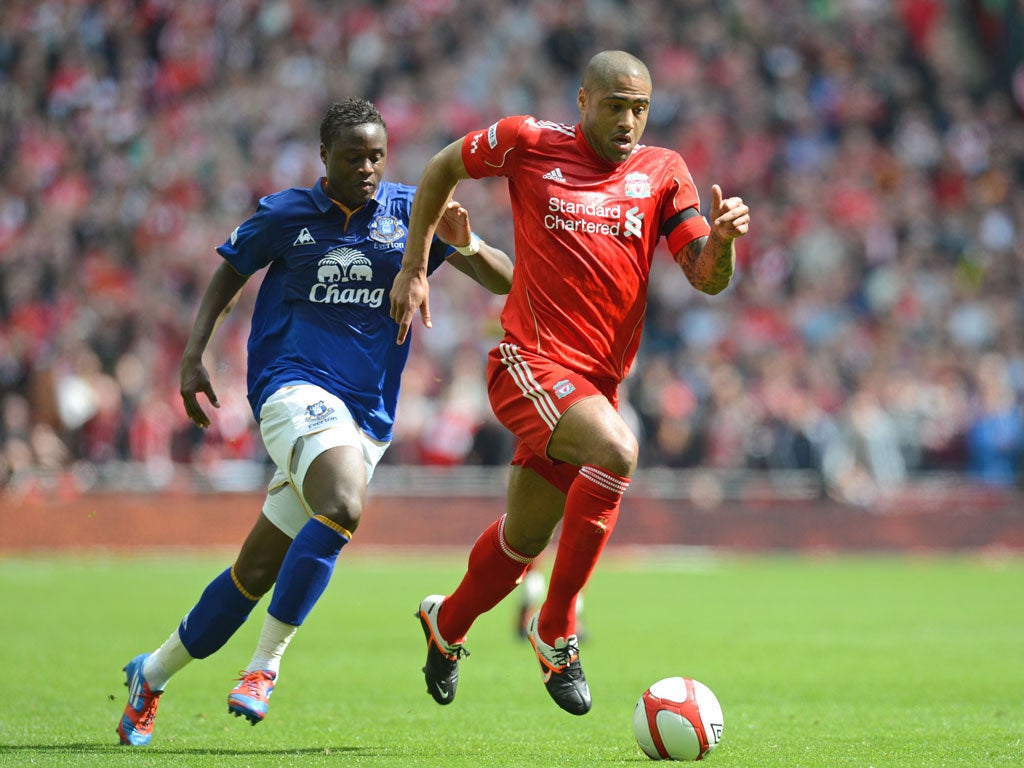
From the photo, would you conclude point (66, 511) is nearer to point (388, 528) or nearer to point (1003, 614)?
point (388, 528)

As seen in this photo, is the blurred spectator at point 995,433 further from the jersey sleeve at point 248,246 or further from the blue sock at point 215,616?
the blue sock at point 215,616

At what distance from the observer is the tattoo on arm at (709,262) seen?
636 cm

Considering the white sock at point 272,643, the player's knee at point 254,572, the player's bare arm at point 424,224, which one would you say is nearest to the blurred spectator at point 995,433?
the player's bare arm at point 424,224

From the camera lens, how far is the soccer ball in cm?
609

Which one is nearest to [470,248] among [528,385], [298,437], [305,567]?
[528,385]

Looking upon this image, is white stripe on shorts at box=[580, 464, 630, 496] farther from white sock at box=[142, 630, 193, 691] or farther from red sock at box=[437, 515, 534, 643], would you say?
white sock at box=[142, 630, 193, 691]

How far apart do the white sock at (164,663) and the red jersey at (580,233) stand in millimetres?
2033

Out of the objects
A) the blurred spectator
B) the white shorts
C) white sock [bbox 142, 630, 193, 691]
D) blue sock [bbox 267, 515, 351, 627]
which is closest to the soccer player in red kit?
the white shorts

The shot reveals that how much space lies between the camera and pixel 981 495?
20078 millimetres

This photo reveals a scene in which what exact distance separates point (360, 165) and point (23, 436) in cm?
1432

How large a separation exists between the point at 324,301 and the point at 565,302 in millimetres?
1174

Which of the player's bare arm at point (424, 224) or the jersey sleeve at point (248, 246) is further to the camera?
the jersey sleeve at point (248, 246)

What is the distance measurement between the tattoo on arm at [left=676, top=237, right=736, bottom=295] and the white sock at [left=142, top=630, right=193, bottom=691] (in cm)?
280

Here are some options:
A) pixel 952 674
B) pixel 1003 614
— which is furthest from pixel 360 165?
pixel 1003 614
